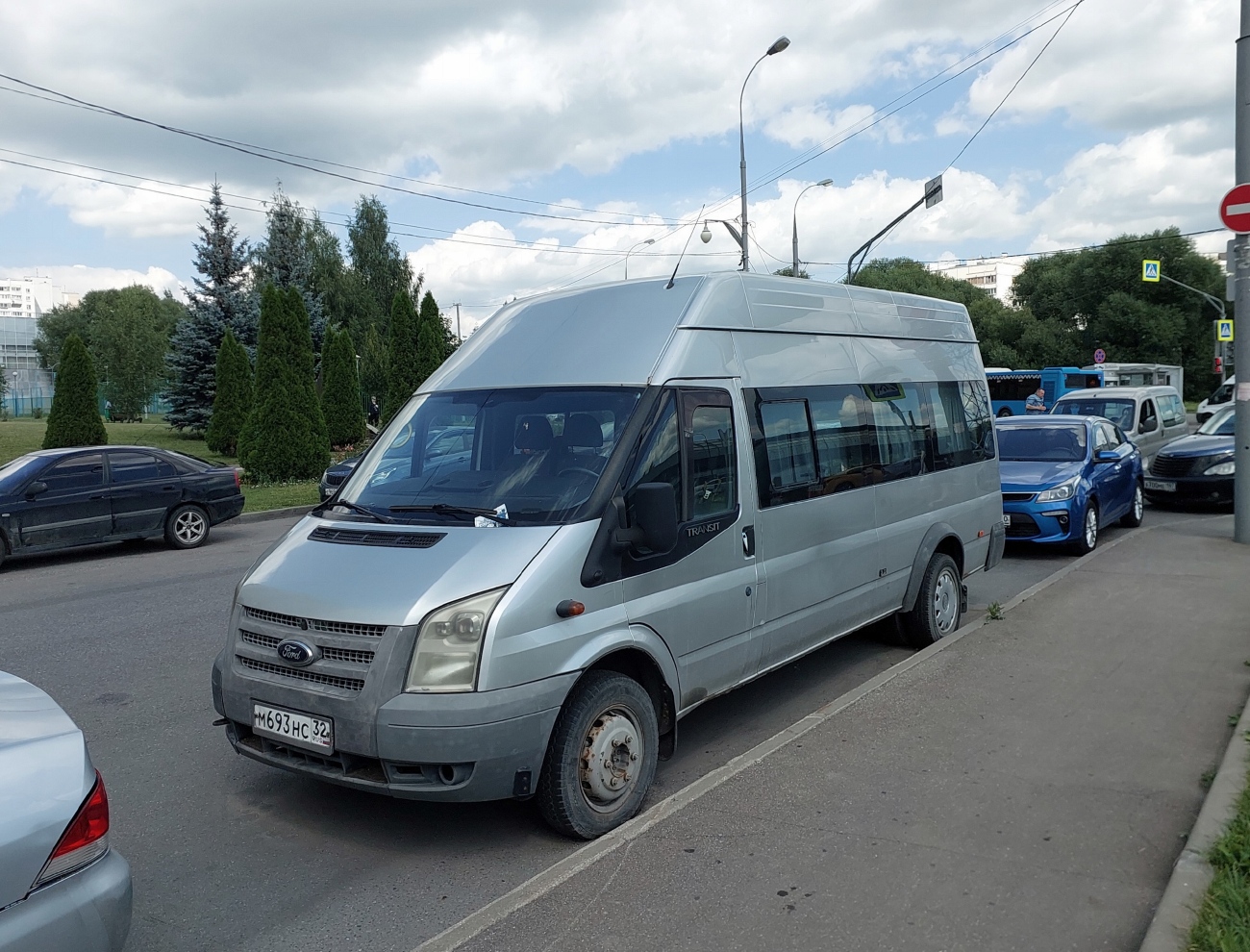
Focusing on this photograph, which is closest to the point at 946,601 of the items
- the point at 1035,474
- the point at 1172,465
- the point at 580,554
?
the point at 580,554

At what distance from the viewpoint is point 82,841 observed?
2590 mm

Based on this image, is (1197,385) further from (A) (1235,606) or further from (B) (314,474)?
(A) (1235,606)

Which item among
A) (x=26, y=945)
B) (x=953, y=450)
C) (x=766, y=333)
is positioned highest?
(x=766, y=333)

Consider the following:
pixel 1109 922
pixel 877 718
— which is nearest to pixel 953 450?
pixel 877 718

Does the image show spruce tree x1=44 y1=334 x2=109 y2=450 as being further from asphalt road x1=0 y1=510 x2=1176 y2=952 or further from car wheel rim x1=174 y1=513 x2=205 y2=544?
asphalt road x1=0 y1=510 x2=1176 y2=952

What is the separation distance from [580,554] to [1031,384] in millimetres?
42229

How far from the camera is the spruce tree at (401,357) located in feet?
101

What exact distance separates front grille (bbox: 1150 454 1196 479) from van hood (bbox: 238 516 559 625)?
1360cm

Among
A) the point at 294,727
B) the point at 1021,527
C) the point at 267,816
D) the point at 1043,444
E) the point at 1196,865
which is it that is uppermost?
the point at 1043,444

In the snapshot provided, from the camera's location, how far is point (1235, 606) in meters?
7.83

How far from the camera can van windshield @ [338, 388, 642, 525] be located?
4.47 metres

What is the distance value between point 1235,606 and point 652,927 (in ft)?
21.2

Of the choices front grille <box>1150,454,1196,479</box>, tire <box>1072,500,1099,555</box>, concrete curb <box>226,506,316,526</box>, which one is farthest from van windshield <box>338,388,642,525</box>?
front grille <box>1150,454,1196,479</box>

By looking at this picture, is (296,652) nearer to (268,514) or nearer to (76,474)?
(76,474)
